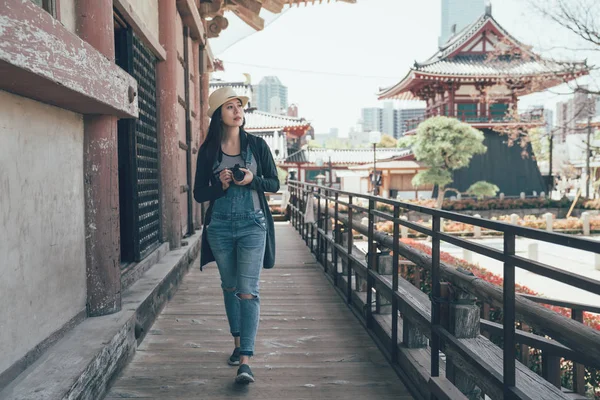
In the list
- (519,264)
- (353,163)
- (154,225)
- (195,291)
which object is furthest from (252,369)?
(353,163)

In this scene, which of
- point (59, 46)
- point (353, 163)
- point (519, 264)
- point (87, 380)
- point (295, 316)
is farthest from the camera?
point (353, 163)

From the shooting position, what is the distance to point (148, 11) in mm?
5551

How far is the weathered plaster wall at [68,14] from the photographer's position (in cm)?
288

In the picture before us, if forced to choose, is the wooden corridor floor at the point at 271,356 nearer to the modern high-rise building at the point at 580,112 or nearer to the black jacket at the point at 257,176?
the black jacket at the point at 257,176

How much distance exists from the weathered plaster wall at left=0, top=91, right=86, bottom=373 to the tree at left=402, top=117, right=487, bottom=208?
962 inches

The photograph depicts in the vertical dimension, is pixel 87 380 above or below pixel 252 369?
above

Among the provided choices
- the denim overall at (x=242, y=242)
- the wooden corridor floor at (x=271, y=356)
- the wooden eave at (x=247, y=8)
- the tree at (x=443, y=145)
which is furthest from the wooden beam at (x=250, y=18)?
the tree at (x=443, y=145)

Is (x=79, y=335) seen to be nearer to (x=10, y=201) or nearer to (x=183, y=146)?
(x=10, y=201)

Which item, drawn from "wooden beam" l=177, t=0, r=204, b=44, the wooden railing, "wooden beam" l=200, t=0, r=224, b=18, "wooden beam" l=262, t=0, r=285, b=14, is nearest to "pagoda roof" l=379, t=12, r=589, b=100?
"wooden beam" l=262, t=0, r=285, b=14

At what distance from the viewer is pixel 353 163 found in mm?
42594

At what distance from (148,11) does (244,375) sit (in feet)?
13.3

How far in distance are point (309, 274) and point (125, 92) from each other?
384cm

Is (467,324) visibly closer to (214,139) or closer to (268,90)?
(214,139)

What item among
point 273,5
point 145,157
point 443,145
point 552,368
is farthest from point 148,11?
point 443,145
